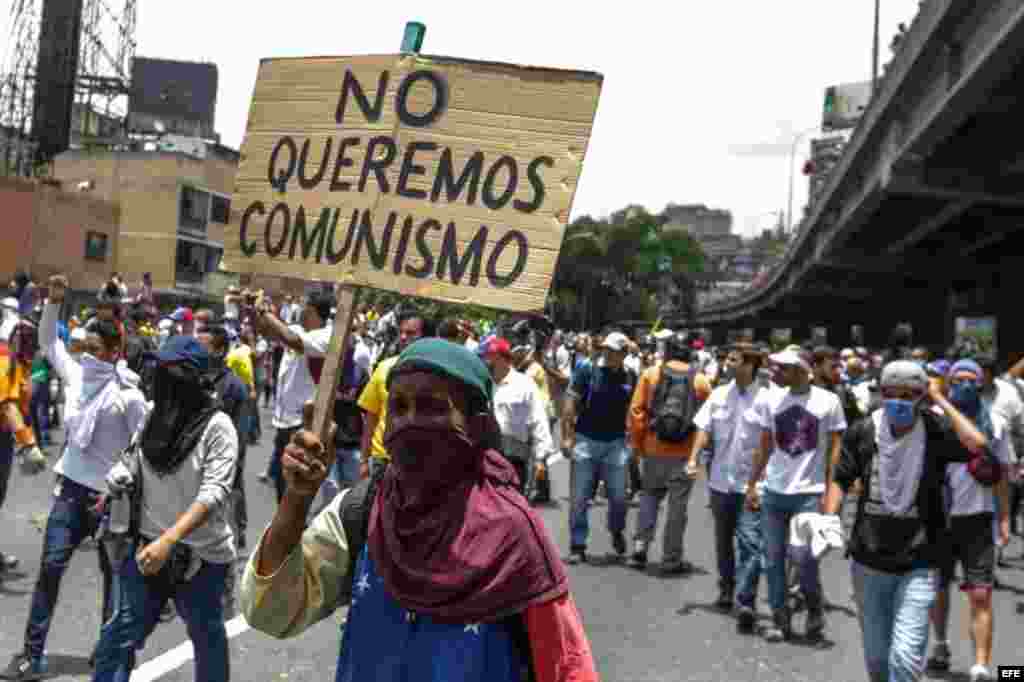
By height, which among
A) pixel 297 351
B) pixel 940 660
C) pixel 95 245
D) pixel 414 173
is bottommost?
pixel 940 660

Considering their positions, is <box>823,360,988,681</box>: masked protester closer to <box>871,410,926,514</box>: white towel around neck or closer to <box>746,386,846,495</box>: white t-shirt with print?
<box>871,410,926,514</box>: white towel around neck

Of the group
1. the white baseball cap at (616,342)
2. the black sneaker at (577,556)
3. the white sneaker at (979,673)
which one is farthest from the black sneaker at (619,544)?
the white sneaker at (979,673)

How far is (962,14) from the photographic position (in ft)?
53.3

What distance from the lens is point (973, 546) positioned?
7148 mm

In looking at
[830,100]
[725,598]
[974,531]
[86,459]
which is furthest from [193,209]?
[830,100]

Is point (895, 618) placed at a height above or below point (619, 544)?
above

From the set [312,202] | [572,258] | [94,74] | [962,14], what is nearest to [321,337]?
[312,202]

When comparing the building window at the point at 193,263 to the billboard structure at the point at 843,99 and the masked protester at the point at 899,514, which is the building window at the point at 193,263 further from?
the billboard structure at the point at 843,99

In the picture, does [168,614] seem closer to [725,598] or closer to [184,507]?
[184,507]

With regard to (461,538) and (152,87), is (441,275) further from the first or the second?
(152,87)

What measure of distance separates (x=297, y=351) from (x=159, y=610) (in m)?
1.52

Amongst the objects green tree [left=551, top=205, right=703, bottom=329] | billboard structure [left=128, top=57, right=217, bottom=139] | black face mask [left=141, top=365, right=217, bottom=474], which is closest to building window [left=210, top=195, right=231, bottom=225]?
billboard structure [left=128, top=57, right=217, bottom=139]

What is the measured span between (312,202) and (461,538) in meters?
1.21

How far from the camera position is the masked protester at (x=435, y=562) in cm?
243
